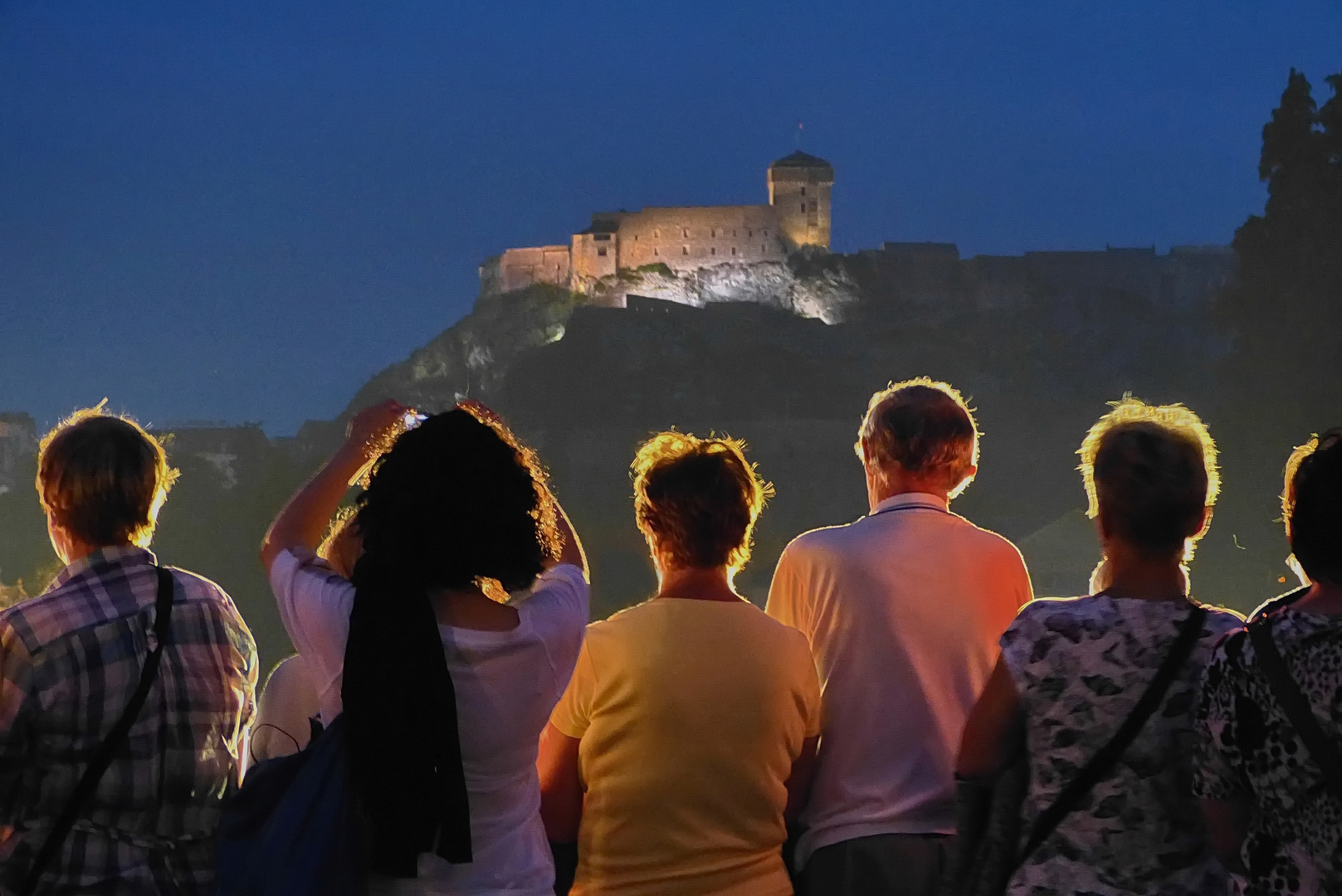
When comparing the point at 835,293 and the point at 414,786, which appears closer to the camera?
the point at 414,786

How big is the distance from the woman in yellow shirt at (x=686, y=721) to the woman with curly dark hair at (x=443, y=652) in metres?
0.24

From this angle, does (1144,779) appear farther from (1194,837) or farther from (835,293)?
(835,293)

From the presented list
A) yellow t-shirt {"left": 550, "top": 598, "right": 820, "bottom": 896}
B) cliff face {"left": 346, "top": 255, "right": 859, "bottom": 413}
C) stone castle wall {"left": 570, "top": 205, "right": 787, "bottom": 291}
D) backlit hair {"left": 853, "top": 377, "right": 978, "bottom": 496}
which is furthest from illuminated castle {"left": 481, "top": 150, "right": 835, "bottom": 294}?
yellow t-shirt {"left": 550, "top": 598, "right": 820, "bottom": 896}

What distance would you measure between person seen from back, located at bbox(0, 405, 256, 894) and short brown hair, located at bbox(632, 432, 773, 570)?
2.29ft

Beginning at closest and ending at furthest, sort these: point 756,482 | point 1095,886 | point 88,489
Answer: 1. point 1095,886
2. point 88,489
3. point 756,482

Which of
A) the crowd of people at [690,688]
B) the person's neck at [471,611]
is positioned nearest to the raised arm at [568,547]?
the crowd of people at [690,688]

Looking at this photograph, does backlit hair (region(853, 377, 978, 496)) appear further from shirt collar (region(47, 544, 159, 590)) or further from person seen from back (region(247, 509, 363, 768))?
shirt collar (region(47, 544, 159, 590))

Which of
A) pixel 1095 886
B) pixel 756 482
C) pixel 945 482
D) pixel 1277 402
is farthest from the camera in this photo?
pixel 1277 402

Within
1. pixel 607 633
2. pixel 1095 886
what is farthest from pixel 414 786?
pixel 1095 886

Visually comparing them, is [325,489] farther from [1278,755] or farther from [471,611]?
[1278,755]

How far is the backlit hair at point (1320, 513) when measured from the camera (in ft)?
5.81

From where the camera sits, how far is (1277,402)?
19578 millimetres

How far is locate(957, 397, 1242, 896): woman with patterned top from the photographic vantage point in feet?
6.07

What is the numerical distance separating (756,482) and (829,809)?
568 millimetres
